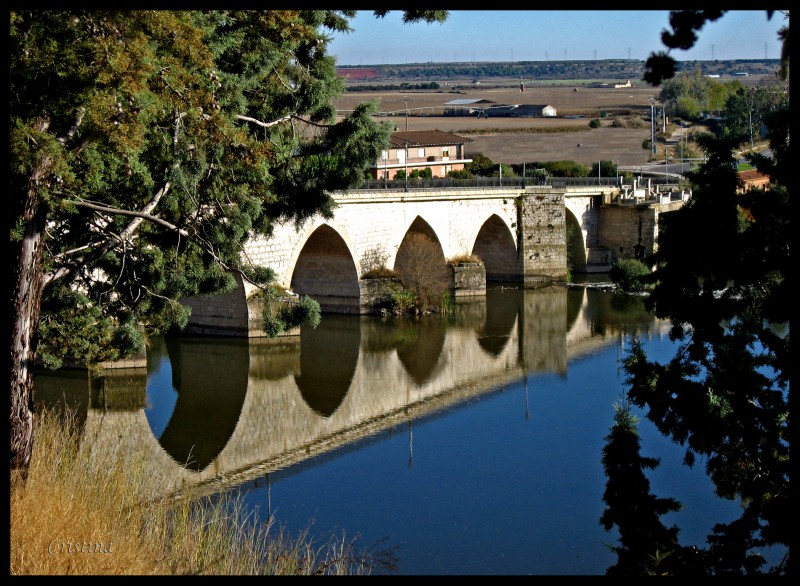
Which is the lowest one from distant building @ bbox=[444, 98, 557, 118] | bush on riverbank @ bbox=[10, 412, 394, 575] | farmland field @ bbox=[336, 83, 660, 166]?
bush on riverbank @ bbox=[10, 412, 394, 575]

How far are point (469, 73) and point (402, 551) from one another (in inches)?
5603

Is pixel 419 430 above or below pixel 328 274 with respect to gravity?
below

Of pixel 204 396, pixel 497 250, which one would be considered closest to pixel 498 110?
Answer: pixel 497 250

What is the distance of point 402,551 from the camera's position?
1110cm

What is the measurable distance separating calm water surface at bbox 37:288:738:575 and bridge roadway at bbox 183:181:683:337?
71 cm

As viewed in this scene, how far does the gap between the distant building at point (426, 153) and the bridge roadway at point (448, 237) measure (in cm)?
674

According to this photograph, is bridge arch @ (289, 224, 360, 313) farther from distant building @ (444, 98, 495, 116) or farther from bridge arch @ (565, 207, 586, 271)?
distant building @ (444, 98, 495, 116)

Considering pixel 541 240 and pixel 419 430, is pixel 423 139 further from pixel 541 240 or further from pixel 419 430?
pixel 419 430

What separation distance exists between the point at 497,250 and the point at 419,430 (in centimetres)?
1432

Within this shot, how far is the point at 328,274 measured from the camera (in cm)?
2442

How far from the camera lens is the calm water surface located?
11.7 m

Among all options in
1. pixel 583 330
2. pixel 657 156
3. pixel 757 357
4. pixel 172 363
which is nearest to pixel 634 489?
pixel 757 357

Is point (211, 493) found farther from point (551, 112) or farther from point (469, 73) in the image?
point (469, 73)

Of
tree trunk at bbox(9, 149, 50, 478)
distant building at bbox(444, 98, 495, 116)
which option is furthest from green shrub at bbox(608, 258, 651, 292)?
distant building at bbox(444, 98, 495, 116)
